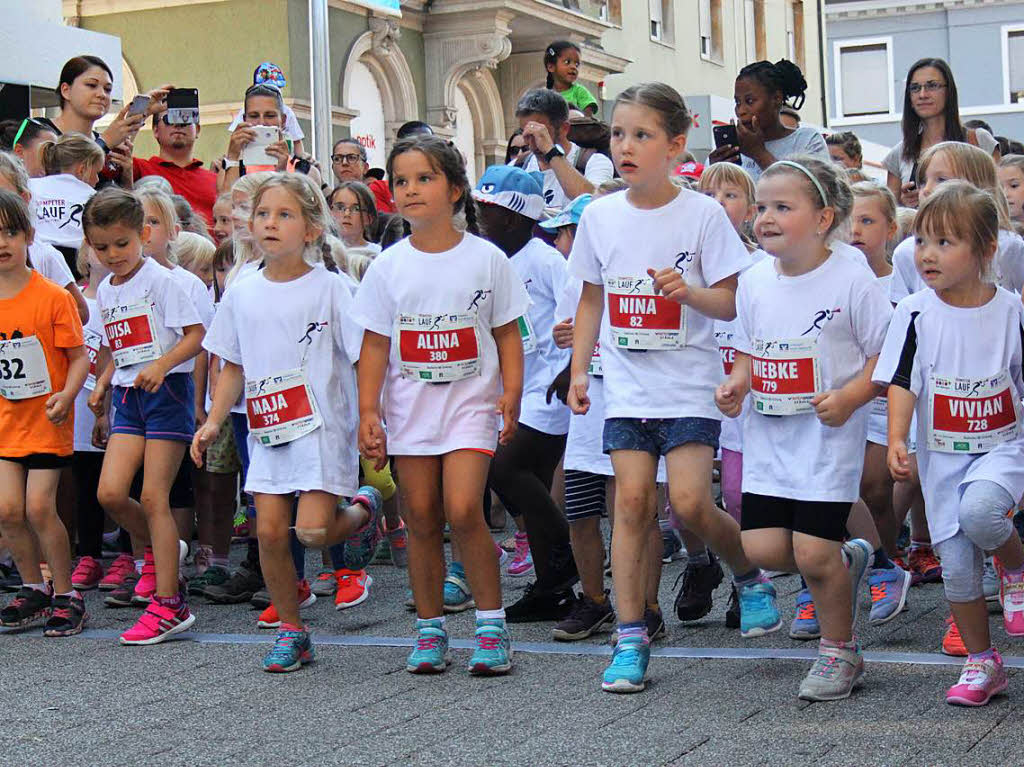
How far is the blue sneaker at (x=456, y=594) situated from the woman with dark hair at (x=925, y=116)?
3015 mm

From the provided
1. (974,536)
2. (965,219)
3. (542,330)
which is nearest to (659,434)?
(974,536)

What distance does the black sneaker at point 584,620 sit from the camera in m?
5.79

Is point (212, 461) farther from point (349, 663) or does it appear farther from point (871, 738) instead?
point (871, 738)

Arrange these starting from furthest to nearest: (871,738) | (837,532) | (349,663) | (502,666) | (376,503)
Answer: (376,503), (349,663), (502,666), (837,532), (871,738)

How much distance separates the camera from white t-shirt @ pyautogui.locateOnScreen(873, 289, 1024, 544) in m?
4.78

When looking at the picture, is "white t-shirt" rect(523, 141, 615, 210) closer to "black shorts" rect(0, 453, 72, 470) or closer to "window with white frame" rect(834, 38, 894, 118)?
"black shorts" rect(0, 453, 72, 470)

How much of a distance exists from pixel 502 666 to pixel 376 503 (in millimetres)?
1080

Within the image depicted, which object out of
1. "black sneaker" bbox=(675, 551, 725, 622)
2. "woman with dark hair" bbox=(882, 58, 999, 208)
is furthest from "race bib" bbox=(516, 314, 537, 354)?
"woman with dark hair" bbox=(882, 58, 999, 208)

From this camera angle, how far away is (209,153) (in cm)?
2105

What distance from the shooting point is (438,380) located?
5.30 meters


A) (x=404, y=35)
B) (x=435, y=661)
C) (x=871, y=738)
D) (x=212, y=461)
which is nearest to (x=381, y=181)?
(x=212, y=461)

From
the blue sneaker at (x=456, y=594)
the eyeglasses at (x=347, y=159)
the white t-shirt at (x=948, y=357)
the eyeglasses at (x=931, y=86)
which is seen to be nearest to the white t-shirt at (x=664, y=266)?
the white t-shirt at (x=948, y=357)

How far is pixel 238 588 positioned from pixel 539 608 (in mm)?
1419

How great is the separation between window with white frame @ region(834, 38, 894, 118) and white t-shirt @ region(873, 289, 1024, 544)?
42.3 m
